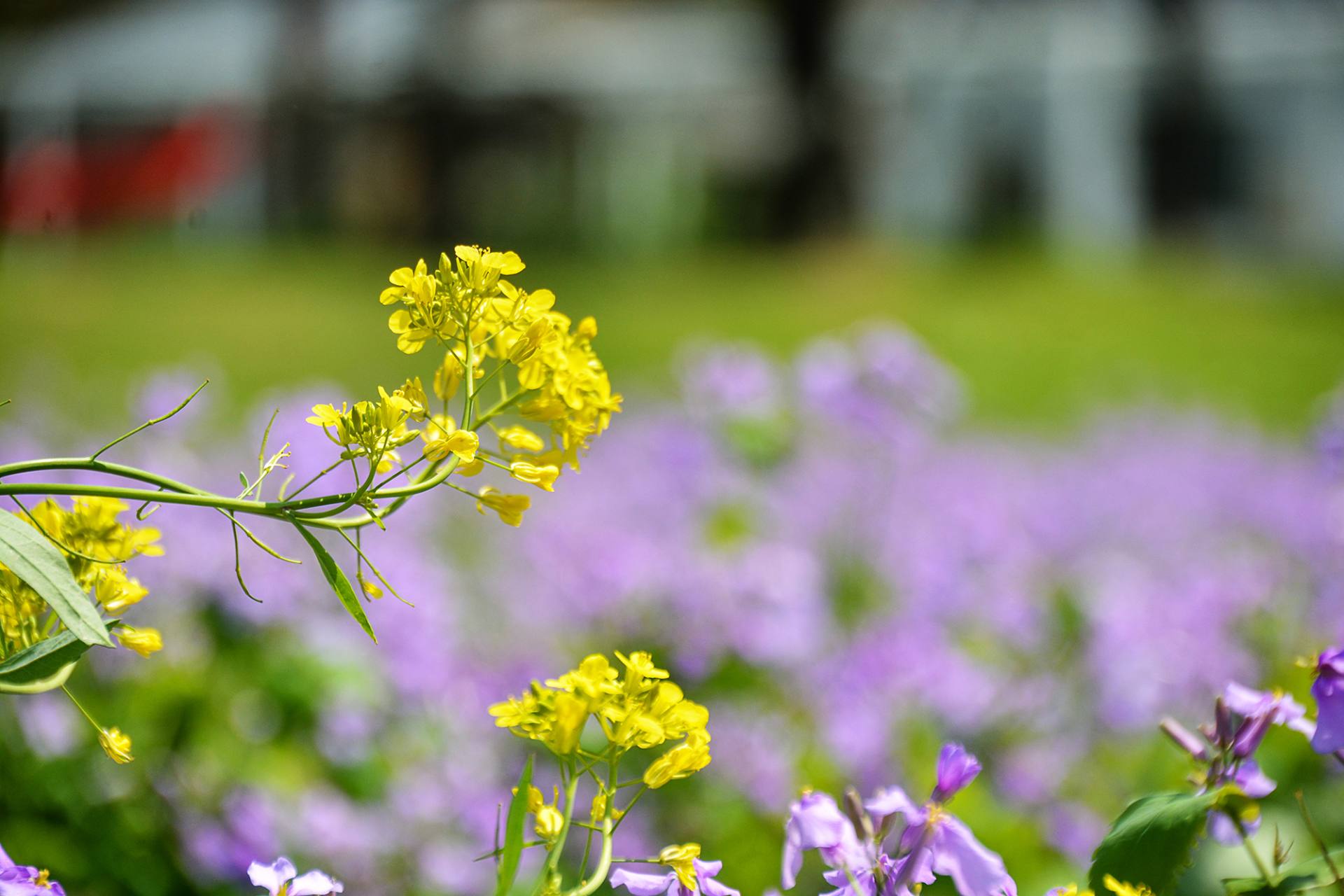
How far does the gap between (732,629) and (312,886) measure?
1.24 metres

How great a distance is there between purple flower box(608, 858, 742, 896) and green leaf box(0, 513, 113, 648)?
0.29 m

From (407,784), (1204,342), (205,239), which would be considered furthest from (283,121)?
(407,784)

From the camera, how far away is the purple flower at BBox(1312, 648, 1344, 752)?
73 cm

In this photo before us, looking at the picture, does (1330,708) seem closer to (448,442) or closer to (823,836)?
(823,836)

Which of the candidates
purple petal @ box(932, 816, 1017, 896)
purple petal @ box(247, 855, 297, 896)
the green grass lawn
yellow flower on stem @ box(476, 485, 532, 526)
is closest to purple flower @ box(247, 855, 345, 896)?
purple petal @ box(247, 855, 297, 896)

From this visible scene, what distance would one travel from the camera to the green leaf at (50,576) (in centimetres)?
65

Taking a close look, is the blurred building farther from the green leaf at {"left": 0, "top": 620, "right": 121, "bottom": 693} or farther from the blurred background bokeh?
the green leaf at {"left": 0, "top": 620, "right": 121, "bottom": 693}

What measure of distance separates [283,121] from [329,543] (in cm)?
1370

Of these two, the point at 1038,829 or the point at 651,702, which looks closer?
the point at 651,702

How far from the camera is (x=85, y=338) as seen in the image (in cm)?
693

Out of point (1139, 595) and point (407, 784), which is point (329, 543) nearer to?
point (407, 784)

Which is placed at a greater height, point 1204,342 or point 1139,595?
point 1204,342

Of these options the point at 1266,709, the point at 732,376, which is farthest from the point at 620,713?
the point at 732,376

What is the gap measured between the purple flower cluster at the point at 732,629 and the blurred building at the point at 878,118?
32.2 ft
